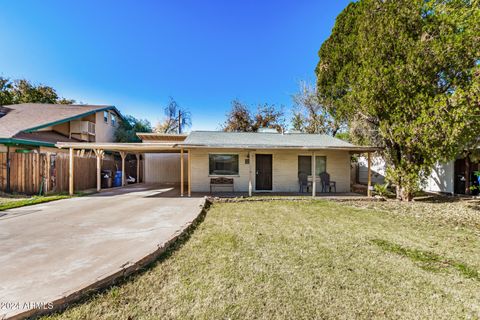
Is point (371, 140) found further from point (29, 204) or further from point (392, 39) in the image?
point (29, 204)

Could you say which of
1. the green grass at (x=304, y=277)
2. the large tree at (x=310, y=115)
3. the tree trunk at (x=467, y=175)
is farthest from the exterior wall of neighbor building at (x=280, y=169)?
the large tree at (x=310, y=115)

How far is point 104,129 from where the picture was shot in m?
17.6

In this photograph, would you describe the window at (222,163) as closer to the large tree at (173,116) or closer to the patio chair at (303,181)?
the patio chair at (303,181)

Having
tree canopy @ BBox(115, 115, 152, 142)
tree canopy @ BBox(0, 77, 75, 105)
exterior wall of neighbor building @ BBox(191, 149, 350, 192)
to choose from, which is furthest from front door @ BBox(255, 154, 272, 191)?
tree canopy @ BBox(0, 77, 75, 105)

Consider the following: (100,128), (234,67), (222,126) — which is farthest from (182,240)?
(222,126)

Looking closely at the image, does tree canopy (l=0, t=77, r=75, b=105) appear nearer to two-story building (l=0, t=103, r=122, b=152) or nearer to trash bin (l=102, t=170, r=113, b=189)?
two-story building (l=0, t=103, r=122, b=152)

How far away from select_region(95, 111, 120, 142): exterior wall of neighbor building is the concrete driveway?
11.4m

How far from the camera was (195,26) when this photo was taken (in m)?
11.5

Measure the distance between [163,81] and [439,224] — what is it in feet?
65.5

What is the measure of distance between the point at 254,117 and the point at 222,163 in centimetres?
1286

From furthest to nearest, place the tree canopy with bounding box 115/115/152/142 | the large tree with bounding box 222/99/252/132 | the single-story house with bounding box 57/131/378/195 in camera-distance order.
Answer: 1. the large tree with bounding box 222/99/252/132
2. the tree canopy with bounding box 115/115/152/142
3. the single-story house with bounding box 57/131/378/195

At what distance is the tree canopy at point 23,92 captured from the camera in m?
20.4

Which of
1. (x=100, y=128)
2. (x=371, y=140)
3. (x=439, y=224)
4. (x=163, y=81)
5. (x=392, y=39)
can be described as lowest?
(x=439, y=224)

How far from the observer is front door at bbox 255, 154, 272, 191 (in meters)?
11.0
